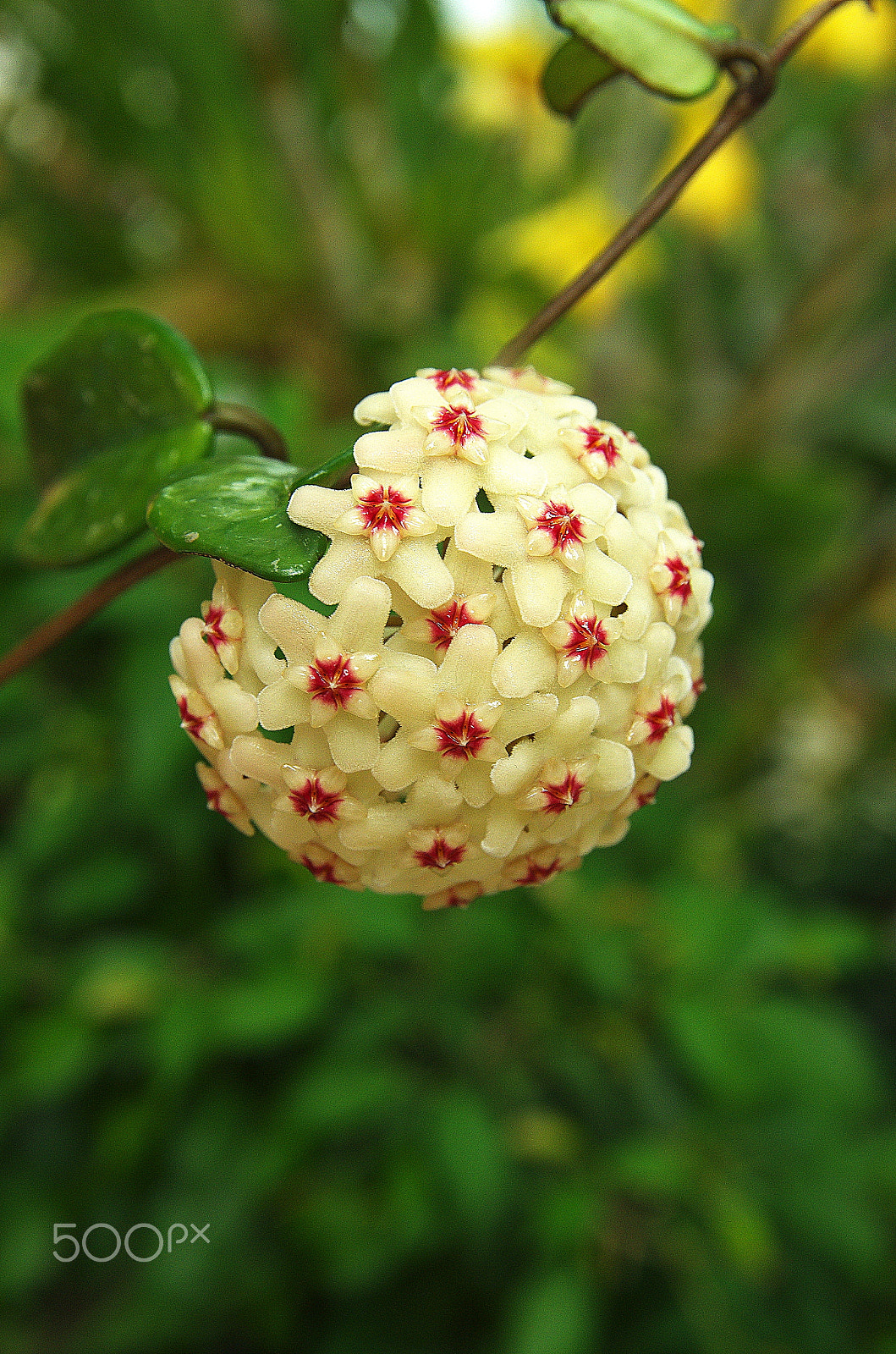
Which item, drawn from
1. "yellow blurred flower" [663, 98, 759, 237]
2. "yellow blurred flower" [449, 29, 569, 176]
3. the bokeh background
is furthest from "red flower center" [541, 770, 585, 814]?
"yellow blurred flower" [449, 29, 569, 176]

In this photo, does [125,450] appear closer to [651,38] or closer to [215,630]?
[215,630]

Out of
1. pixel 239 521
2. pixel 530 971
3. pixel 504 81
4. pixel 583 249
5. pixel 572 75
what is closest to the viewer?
pixel 239 521

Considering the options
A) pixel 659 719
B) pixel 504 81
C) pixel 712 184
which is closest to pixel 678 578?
pixel 659 719

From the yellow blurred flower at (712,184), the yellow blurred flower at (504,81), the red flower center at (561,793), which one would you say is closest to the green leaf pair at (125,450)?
the red flower center at (561,793)

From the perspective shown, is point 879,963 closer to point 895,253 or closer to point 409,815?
point 895,253

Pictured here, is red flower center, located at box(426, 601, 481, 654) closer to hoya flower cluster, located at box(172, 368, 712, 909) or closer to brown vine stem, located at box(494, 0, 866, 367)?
hoya flower cluster, located at box(172, 368, 712, 909)

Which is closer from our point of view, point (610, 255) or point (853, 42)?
point (610, 255)

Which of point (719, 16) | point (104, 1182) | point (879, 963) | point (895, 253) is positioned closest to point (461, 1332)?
point (104, 1182)

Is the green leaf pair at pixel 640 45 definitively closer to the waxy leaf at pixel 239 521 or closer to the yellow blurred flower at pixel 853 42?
the waxy leaf at pixel 239 521
